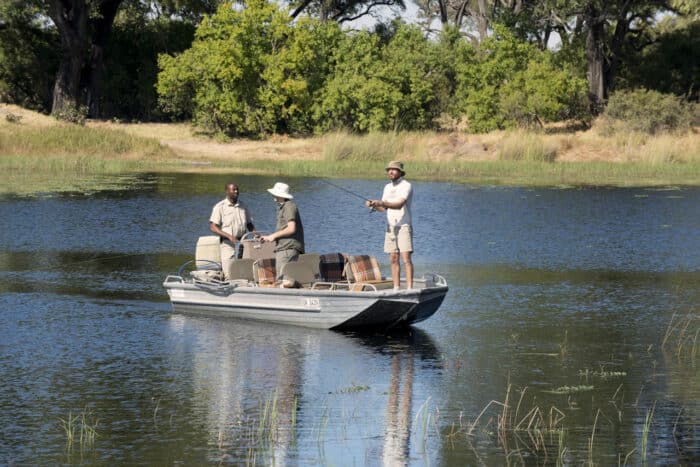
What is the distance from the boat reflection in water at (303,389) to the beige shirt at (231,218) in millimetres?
1445

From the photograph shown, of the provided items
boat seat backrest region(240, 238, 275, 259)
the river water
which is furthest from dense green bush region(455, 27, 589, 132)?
boat seat backrest region(240, 238, 275, 259)

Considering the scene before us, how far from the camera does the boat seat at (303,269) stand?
15.7m

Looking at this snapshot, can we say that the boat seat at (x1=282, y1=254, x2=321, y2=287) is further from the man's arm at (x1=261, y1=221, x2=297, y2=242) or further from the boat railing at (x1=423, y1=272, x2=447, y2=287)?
the boat railing at (x1=423, y1=272, x2=447, y2=287)

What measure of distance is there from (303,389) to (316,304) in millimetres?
2897

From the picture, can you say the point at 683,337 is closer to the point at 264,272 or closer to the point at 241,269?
the point at 264,272

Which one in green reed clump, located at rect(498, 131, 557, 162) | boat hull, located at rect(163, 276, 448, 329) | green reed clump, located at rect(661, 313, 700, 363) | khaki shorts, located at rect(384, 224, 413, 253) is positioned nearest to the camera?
green reed clump, located at rect(661, 313, 700, 363)

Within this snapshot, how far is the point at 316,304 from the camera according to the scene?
15312 millimetres

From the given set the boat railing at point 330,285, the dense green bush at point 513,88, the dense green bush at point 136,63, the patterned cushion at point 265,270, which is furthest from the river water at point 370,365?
the dense green bush at point 136,63

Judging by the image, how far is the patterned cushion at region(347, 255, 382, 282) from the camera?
15.8 m

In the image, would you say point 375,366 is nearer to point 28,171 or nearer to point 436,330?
point 436,330

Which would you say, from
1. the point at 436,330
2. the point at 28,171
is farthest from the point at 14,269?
the point at 28,171

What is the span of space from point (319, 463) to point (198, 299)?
700 centimetres

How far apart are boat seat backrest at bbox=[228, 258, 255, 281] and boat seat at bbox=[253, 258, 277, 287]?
181mm

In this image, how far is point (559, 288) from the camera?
19.4 meters
